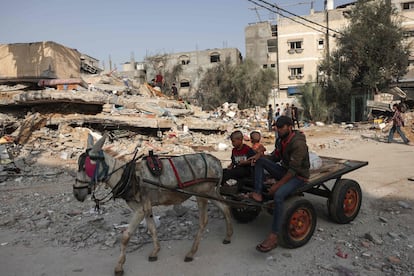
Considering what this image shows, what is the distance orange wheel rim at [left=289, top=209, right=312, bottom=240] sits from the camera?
409 cm

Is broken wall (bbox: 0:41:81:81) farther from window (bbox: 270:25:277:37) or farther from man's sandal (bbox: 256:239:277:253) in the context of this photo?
window (bbox: 270:25:277:37)

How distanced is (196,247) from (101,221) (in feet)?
6.61

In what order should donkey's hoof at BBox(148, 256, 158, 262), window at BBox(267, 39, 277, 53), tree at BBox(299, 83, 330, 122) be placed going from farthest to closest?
window at BBox(267, 39, 277, 53) < tree at BBox(299, 83, 330, 122) < donkey's hoof at BBox(148, 256, 158, 262)

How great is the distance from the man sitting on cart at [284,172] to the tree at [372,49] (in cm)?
2120

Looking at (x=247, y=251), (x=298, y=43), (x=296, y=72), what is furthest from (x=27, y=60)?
(x=298, y=43)

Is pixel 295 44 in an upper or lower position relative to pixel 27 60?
upper

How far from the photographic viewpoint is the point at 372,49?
2277 centimetres

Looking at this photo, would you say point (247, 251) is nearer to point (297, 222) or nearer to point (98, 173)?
point (297, 222)

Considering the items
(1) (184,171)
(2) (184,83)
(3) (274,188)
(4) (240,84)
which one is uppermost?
(2) (184,83)

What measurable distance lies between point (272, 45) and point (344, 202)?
106 ft

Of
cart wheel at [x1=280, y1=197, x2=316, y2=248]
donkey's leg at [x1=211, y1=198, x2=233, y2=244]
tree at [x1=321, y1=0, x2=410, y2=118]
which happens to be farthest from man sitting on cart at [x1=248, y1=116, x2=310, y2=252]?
tree at [x1=321, y1=0, x2=410, y2=118]

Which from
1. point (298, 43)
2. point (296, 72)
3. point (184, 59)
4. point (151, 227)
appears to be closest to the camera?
point (151, 227)

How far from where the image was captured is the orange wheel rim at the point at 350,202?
16.1ft

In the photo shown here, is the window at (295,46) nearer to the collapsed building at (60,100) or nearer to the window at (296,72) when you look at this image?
the window at (296,72)
